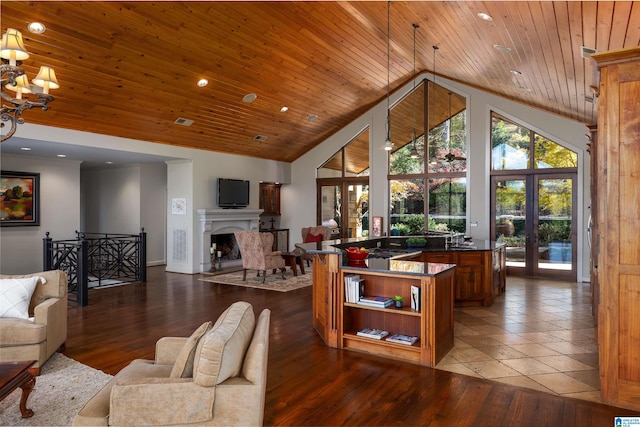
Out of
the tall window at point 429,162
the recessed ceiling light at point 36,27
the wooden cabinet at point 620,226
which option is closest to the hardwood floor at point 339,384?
the wooden cabinet at point 620,226

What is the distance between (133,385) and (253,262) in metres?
6.12

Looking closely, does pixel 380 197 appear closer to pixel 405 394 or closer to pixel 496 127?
pixel 496 127

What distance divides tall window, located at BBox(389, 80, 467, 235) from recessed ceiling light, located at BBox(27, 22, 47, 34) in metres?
7.11

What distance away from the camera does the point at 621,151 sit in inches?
117

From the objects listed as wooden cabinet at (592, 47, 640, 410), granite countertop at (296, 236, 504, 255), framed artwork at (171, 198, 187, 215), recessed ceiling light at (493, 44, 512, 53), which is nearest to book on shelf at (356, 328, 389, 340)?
granite countertop at (296, 236, 504, 255)

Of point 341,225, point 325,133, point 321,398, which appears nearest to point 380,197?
point 341,225

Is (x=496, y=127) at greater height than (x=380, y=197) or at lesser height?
greater

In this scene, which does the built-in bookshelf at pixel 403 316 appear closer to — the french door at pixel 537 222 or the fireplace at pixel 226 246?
the french door at pixel 537 222

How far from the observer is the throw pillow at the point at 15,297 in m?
3.78

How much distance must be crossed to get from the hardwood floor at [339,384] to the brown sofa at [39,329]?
1.06 ft

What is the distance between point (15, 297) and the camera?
3834 mm

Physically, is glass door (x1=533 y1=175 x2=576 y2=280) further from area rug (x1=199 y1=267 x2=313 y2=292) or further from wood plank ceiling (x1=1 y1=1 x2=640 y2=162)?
area rug (x1=199 y1=267 x2=313 y2=292)

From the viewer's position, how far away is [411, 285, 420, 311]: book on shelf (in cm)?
391

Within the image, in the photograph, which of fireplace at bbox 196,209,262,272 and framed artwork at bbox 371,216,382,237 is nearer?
fireplace at bbox 196,209,262,272
